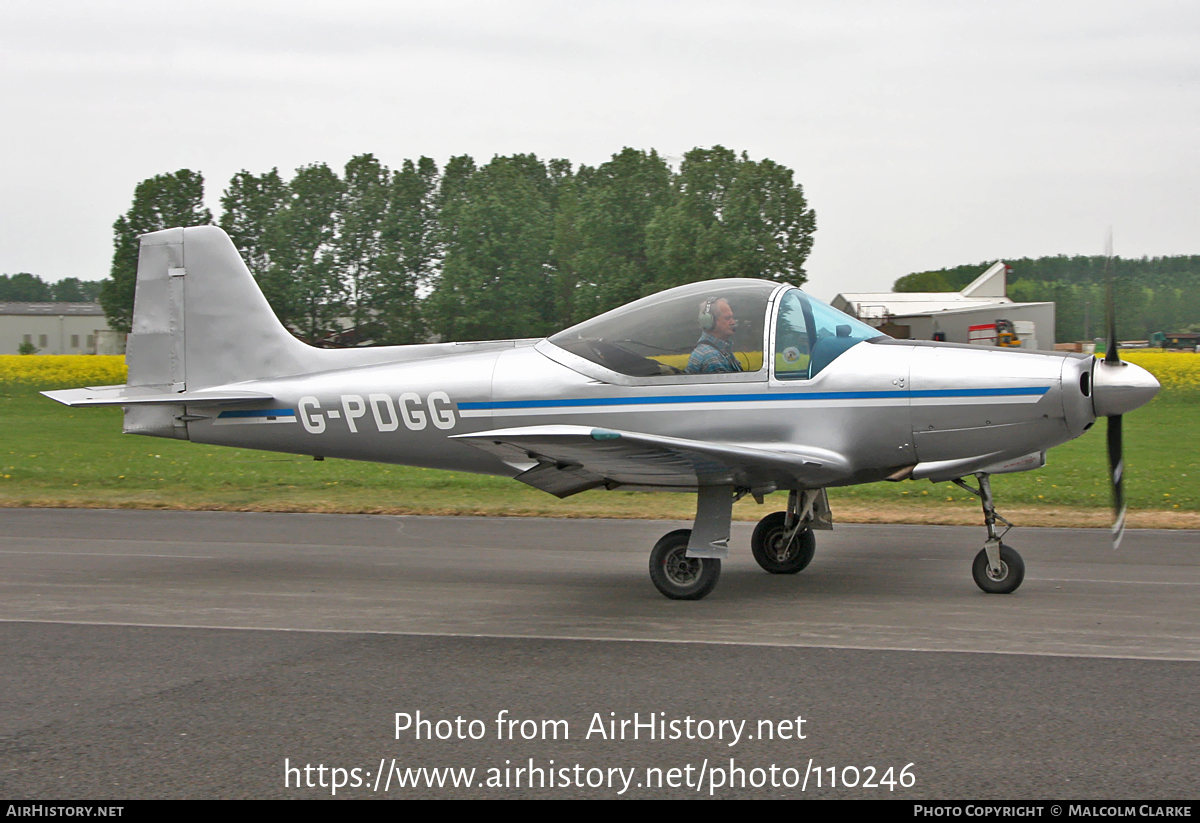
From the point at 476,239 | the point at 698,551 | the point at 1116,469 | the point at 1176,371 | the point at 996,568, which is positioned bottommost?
the point at 996,568

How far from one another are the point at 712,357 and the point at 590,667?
2.92 metres

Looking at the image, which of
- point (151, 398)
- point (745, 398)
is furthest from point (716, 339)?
point (151, 398)

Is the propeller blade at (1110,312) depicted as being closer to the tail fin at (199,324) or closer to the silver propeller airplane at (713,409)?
the silver propeller airplane at (713,409)

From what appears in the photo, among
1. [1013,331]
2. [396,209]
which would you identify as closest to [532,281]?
[396,209]

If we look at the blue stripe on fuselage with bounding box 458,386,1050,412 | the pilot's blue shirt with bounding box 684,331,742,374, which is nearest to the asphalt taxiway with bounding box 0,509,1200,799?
the blue stripe on fuselage with bounding box 458,386,1050,412

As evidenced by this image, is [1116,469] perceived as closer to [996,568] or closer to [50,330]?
[996,568]

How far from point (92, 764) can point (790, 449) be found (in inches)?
197

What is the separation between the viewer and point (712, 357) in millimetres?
8133

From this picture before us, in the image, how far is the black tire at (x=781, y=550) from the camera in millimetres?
8945

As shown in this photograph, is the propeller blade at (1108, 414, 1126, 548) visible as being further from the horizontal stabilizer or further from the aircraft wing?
the horizontal stabilizer

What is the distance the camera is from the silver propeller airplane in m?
7.55

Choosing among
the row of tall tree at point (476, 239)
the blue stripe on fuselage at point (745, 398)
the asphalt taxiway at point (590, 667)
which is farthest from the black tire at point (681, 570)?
the row of tall tree at point (476, 239)

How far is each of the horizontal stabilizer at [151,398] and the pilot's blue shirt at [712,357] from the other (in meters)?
3.73

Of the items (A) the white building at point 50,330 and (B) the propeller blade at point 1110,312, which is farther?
(A) the white building at point 50,330
